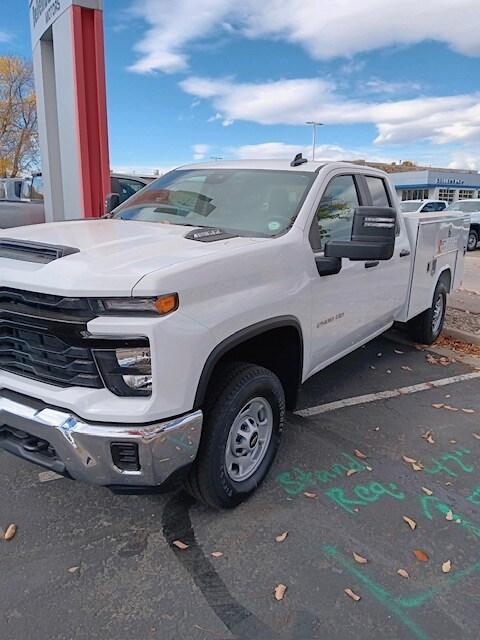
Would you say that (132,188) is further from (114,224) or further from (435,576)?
(435,576)

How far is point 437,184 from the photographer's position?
47656 millimetres

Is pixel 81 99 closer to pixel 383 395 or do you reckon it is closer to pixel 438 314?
pixel 438 314

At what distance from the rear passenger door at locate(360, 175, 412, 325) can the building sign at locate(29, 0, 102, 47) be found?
5711mm

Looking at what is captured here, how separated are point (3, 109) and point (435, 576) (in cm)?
4746

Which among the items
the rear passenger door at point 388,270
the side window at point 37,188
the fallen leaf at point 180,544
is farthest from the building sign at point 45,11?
the fallen leaf at point 180,544

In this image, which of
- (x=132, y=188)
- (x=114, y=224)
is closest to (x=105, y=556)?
(x=114, y=224)

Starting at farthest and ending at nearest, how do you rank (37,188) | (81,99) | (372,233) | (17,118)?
(17,118), (37,188), (81,99), (372,233)

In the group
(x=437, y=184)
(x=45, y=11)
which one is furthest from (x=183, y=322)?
(x=437, y=184)

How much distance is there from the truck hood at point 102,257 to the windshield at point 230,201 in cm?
35

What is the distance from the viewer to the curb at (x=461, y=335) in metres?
6.55

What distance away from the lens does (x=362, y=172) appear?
4.37 m

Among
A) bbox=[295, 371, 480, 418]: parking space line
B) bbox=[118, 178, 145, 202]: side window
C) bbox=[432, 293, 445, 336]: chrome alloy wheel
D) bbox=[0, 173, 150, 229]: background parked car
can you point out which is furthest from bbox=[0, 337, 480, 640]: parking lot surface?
bbox=[118, 178, 145, 202]: side window

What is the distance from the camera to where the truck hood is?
7.25 feet

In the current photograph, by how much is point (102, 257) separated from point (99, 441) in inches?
33.4
